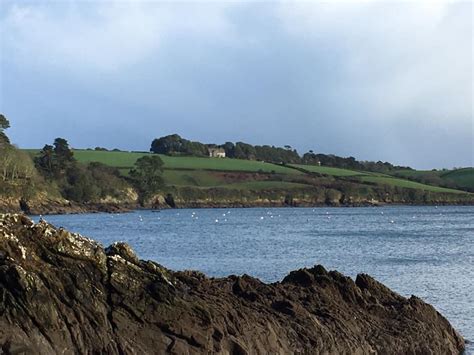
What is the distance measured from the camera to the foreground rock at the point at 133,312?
1539 cm

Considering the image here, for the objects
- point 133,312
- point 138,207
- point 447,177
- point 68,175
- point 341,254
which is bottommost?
point 138,207

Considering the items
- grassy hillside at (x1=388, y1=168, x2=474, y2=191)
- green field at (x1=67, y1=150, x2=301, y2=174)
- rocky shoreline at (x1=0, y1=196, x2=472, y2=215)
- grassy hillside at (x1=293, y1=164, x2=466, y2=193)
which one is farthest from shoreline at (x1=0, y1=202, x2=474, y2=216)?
grassy hillside at (x1=388, y1=168, x2=474, y2=191)

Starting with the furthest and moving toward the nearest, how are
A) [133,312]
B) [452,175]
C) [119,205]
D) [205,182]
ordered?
[452,175], [205,182], [119,205], [133,312]

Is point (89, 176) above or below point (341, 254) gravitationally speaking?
above

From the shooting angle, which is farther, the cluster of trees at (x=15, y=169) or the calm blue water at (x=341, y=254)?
the cluster of trees at (x=15, y=169)

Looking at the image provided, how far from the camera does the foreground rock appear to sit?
50.5 feet

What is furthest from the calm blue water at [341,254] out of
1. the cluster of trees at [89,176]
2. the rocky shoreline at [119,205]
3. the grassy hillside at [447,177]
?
the grassy hillside at [447,177]

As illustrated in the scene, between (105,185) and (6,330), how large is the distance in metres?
127

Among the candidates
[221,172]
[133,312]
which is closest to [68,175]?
[221,172]

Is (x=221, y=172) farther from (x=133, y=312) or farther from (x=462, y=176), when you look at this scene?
(x=133, y=312)

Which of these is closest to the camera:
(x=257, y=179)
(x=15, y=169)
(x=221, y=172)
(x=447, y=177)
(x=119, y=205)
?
(x=15, y=169)

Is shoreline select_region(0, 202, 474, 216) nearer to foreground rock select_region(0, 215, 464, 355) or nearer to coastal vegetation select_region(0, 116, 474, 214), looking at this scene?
coastal vegetation select_region(0, 116, 474, 214)

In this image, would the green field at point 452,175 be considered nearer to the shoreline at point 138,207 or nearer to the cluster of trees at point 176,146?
the shoreline at point 138,207

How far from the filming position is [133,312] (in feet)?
53.5
